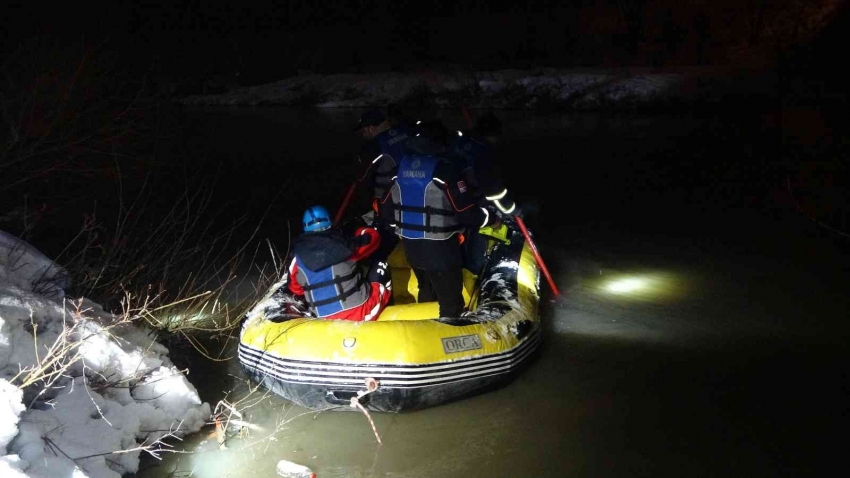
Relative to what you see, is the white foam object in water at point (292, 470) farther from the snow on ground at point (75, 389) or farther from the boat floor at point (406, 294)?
the boat floor at point (406, 294)

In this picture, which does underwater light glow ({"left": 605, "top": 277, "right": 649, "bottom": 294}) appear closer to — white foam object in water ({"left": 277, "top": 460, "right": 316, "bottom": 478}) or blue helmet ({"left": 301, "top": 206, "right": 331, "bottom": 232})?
blue helmet ({"left": 301, "top": 206, "right": 331, "bottom": 232})

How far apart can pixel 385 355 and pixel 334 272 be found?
0.68 m

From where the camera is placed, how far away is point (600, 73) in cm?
2162

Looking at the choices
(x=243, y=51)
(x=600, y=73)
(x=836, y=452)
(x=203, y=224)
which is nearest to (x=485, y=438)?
(x=836, y=452)

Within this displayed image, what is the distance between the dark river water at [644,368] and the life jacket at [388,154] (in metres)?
1.69

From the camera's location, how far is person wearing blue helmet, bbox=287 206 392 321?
443 cm

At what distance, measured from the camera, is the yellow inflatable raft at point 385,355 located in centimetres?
419

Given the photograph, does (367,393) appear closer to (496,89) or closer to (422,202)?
(422,202)

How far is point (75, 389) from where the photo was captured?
149 inches

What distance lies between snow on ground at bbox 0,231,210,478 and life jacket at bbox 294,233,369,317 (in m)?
0.93

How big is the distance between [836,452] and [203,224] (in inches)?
296

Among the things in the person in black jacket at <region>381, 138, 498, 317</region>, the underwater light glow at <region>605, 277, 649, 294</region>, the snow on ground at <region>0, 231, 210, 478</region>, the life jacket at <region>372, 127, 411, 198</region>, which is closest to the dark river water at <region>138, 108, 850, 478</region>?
the underwater light glow at <region>605, 277, 649, 294</region>

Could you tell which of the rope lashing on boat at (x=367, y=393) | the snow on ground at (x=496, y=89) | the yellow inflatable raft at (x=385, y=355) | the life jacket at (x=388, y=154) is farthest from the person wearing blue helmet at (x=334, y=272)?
the snow on ground at (x=496, y=89)

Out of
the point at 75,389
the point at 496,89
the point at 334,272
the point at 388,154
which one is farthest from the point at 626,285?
the point at 496,89
